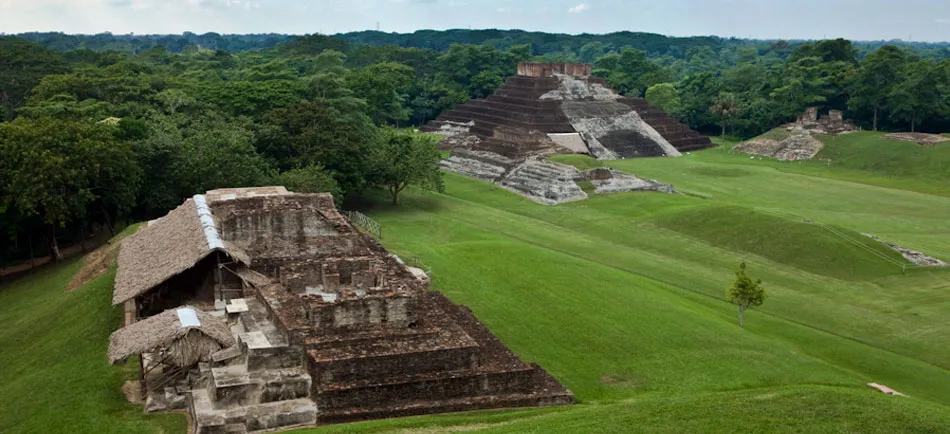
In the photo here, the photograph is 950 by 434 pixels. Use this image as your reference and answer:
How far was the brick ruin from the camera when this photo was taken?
53.4 metres

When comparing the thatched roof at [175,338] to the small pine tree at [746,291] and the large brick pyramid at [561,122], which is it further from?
the large brick pyramid at [561,122]

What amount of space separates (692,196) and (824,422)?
32885 mm

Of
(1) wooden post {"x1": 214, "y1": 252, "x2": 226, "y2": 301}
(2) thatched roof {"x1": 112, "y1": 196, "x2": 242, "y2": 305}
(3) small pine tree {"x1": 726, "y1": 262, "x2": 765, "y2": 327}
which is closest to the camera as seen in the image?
(2) thatched roof {"x1": 112, "y1": 196, "x2": 242, "y2": 305}

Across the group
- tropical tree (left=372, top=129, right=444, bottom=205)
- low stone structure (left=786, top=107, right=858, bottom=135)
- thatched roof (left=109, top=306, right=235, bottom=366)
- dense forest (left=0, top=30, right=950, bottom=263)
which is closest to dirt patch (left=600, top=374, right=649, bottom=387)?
thatched roof (left=109, top=306, right=235, bottom=366)

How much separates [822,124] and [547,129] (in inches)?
909

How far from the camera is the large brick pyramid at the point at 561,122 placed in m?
60.6

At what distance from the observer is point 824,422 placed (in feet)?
48.3

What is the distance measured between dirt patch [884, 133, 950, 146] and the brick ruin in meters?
14.3


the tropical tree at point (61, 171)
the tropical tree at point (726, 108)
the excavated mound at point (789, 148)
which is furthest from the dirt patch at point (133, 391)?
the tropical tree at point (726, 108)

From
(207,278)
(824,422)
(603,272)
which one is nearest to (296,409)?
(207,278)

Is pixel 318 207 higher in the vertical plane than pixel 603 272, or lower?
higher

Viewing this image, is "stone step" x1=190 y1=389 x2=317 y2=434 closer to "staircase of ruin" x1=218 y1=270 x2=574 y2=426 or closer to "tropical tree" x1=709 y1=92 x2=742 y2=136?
"staircase of ruin" x1=218 y1=270 x2=574 y2=426

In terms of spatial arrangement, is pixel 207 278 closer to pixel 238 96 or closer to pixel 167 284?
pixel 167 284

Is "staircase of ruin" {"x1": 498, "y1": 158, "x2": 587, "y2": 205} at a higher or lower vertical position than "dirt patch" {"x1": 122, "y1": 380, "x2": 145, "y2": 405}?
higher
